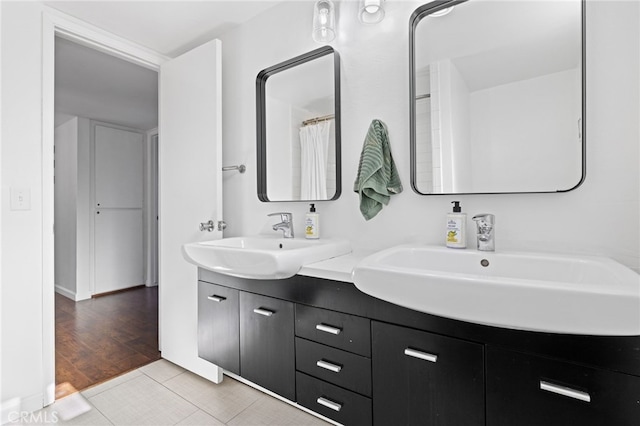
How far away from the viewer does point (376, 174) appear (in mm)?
1361

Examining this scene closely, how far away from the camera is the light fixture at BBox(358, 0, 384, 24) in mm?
1381

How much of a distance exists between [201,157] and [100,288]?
9.77ft

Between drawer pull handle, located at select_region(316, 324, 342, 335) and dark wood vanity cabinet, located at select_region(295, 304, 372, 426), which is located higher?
drawer pull handle, located at select_region(316, 324, 342, 335)

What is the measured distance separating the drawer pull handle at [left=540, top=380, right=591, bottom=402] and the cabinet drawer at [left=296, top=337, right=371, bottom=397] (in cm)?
47

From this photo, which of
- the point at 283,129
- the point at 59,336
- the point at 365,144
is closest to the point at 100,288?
the point at 59,336

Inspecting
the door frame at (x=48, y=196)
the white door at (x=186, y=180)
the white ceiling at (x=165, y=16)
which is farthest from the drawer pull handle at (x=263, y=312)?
the white ceiling at (x=165, y=16)

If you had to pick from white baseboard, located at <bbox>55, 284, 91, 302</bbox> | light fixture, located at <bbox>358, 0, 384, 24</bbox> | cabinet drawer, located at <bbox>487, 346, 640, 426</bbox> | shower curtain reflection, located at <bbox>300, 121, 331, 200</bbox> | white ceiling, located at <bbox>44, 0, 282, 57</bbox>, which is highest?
white ceiling, located at <bbox>44, 0, 282, 57</bbox>

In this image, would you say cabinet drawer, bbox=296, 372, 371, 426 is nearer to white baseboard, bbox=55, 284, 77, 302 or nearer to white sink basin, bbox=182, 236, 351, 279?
white sink basin, bbox=182, 236, 351, 279

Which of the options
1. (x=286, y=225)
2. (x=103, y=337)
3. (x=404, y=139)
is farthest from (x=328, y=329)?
(x=103, y=337)

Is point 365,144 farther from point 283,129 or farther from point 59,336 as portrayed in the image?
point 59,336

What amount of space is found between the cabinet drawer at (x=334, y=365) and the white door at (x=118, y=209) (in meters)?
3.68

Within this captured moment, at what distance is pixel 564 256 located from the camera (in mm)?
994

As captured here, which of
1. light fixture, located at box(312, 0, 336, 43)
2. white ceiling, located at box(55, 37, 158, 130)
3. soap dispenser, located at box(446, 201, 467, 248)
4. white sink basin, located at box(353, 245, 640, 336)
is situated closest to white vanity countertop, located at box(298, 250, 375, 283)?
white sink basin, located at box(353, 245, 640, 336)

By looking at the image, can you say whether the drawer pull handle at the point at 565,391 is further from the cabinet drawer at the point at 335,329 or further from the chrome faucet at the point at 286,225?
the chrome faucet at the point at 286,225
